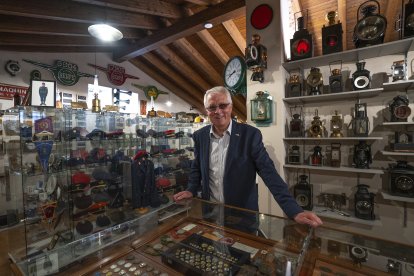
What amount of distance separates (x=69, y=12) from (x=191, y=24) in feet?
5.96

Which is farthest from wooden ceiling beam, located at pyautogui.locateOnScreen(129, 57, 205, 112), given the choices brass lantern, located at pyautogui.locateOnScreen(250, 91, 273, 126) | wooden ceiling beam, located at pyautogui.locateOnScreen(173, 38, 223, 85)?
brass lantern, located at pyautogui.locateOnScreen(250, 91, 273, 126)

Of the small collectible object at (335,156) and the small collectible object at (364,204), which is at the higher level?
the small collectible object at (335,156)

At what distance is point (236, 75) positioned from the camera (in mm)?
2928

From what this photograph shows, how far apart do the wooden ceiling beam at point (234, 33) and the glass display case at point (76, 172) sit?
8.14 ft

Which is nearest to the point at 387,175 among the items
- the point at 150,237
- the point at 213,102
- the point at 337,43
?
the point at 337,43

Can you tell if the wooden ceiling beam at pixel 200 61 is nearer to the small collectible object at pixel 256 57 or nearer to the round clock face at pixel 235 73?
the round clock face at pixel 235 73

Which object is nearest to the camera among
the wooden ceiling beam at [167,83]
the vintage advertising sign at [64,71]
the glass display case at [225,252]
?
the glass display case at [225,252]

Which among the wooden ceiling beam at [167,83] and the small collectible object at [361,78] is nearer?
the small collectible object at [361,78]

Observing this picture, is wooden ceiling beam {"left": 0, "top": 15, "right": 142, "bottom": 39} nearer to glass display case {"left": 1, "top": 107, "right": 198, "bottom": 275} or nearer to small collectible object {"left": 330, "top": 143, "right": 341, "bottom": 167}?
glass display case {"left": 1, "top": 107, "right": 198, "bottom": 275}

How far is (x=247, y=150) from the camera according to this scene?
1649 millimetres

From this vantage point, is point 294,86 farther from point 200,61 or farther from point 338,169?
point 200,61

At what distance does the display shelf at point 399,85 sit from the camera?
2055 mm

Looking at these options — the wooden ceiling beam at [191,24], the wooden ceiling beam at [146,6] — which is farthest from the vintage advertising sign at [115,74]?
the wooden ceiling beam at [146,6]

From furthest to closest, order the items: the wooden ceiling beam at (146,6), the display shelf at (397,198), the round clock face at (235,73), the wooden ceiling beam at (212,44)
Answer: the wooden ceiling beam at (212,44) < the wooden ceiling beam at (146,6) < the round clock face at (235,73) < the display shelf at (397,198)
